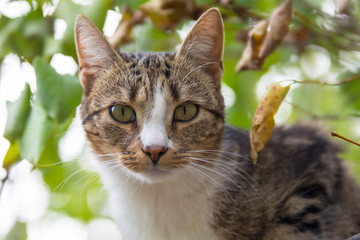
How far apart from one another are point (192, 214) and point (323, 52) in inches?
79.3

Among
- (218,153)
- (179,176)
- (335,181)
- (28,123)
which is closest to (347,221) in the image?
(335,181)

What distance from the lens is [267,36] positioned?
2.58 meters

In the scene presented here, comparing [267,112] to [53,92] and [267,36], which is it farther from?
[53,92]

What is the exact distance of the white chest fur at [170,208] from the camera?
8.82 ft

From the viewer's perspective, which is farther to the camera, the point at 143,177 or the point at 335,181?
the point at 335,181

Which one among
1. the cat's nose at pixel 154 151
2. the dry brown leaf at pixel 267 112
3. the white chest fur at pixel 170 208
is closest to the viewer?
the dry brown leaf at pixel 267 112

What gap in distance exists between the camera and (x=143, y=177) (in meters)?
2.44

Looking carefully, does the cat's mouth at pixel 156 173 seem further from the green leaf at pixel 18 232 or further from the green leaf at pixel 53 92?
the green leaf at pixel 18 232

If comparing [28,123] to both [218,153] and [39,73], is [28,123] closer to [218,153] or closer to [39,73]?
[39,73]

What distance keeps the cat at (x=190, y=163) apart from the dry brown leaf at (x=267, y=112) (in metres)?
0.39

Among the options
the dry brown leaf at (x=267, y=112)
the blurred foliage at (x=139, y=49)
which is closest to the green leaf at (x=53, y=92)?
the blurred foliage at (x=139, y=49)

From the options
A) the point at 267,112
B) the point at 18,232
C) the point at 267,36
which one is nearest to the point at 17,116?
the point at 18,232

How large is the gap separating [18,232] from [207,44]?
175cm

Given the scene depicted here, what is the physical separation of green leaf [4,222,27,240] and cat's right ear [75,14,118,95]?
40.6 inches
